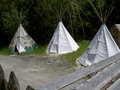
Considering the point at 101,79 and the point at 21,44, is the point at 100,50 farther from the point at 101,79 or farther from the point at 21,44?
the point at 101,79

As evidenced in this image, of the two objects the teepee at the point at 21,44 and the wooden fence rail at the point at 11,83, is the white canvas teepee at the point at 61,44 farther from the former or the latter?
the wooden fence rail at the point at 11,83

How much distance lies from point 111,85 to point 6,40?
1983 cm

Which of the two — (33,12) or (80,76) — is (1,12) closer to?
(33,12)

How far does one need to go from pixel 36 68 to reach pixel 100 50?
330 cm

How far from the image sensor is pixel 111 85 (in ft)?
5.51

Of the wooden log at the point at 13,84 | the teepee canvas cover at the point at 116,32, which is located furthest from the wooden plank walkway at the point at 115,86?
the teepee canvas cover at the point at 116,32

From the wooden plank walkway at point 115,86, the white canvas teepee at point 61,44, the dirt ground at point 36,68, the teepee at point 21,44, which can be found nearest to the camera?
the wooden plank walkway at point 115,86

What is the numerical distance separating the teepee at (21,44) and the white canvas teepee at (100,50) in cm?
644

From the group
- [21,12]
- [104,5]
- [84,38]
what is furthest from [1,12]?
[104,5]

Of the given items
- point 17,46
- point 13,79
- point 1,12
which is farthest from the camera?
point 1,12

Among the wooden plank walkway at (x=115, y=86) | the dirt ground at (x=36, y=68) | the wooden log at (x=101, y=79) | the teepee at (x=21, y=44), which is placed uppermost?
the wooden log at (x=101, y=79)

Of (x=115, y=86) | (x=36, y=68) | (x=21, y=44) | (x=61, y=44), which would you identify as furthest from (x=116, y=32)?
(x=115, y=86)

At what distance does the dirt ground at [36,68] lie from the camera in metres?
8.53

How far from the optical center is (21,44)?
53.9ft
